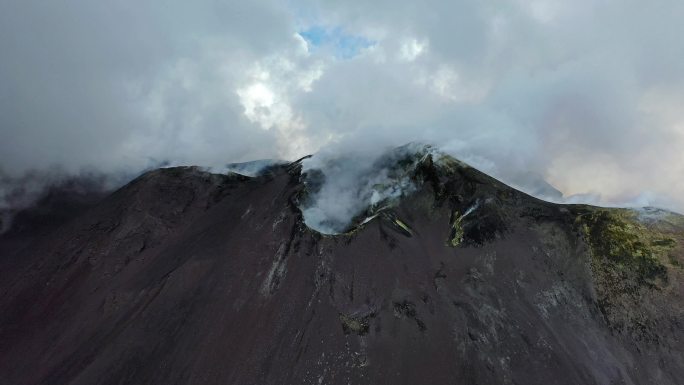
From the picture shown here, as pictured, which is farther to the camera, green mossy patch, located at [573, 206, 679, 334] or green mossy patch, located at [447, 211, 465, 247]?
green mossy patch, located at [447, 211, 465, 247]

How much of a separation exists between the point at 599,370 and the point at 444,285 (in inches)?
556

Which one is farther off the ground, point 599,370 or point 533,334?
point 533,334

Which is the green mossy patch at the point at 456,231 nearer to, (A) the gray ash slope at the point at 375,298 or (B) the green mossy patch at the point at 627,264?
(A) the gray ash slope at the point at 375,298

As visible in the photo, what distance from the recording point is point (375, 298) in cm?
4325

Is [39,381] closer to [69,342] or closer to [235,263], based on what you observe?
[69,342]

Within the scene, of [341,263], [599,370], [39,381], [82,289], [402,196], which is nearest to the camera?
[599,370]

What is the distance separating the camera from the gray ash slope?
125 ft

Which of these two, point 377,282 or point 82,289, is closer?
point 377,282

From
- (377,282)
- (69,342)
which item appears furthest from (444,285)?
(69,342)

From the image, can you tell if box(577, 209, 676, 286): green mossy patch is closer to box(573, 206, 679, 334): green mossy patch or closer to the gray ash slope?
box(573, 206, 679, 334): green mossy patch

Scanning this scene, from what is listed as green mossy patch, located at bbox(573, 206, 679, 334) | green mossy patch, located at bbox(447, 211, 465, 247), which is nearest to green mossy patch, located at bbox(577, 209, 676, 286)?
green mossy patch, located at bbox(573, 206, 679, 334)

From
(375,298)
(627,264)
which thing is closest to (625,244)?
(627,264)

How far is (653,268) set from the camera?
41.7 meters

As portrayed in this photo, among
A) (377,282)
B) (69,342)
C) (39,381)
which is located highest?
(377,282)
